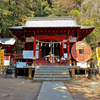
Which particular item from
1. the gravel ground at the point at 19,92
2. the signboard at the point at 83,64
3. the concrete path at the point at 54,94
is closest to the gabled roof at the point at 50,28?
the signboard at the point at 83,64

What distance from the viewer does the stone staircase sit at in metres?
7.71

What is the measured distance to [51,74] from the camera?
8.23 m

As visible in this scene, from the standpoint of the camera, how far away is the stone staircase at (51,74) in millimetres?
7711

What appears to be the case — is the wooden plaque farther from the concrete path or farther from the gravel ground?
the concrete path

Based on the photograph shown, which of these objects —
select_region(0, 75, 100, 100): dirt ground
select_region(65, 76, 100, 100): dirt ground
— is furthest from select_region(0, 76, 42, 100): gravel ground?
select_region(65, 76, 100, 100): dirt ground

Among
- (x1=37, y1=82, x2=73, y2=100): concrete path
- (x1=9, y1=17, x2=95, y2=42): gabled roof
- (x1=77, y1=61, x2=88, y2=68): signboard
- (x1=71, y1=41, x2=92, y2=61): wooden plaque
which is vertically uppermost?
(x1=9, y1=17, x2=95, y2=42): gabled roof

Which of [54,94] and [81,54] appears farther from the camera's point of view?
[81,54]

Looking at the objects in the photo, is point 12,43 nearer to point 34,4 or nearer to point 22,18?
point 22,18

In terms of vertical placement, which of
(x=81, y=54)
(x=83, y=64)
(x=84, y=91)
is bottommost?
(x=84, y=91)

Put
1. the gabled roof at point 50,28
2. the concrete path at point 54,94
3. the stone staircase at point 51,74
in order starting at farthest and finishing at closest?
the gabled roof at point 50,28 → the stone staircase at point 51,74 → the concrete path at point 54,94

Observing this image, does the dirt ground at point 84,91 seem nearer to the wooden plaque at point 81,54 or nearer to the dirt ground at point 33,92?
the dirt ground at point 33,92

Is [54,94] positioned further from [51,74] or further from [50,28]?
[50,28]

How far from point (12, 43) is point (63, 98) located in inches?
697

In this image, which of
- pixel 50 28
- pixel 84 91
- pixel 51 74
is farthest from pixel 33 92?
pixel 50 28
